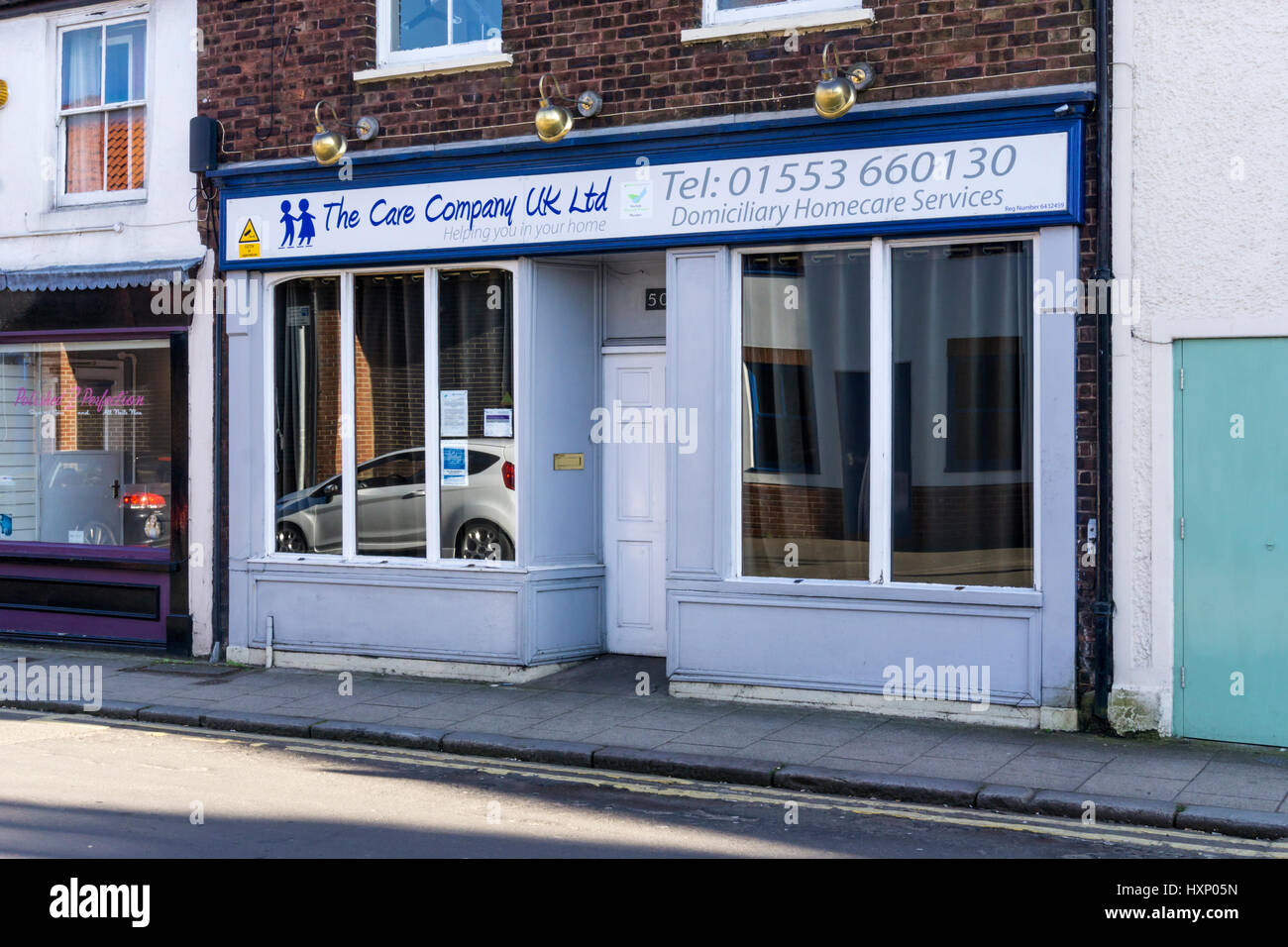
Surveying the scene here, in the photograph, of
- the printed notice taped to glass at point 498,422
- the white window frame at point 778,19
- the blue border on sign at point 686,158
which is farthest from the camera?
the printed notice taped to glass at point 498,422

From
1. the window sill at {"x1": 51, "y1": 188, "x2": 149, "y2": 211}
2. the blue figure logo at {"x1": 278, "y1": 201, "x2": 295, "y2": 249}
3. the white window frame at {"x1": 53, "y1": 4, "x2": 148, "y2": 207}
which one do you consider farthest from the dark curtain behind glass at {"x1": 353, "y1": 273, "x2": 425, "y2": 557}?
the white window frame at {"x1": 53, "y1": 4, "x2": 148, "y2": 207}

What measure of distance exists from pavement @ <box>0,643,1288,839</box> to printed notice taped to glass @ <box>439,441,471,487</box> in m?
1.62

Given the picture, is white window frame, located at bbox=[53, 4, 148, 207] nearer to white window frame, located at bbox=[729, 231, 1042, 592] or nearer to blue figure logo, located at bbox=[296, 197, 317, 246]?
blue figure logo, located at bbox=[296, 197, 317, 246]

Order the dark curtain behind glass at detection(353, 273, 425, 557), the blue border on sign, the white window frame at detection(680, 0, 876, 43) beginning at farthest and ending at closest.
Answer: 1. the dark curtain behind glass at detection(353, 273, 425, 557)
2. the white window frame at detection(680, 0, 876, 43)
3. the blue border on sign

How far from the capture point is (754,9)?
1006cm

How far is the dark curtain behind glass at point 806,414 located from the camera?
384 inches

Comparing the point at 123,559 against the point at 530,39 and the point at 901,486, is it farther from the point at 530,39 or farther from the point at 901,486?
the point at 901,486

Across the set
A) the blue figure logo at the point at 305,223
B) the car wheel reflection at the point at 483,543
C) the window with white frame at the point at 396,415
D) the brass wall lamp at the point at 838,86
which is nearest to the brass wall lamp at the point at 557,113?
the window with white frame at the point at 396,415

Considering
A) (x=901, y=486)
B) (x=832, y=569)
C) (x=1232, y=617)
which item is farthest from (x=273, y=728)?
(x=1232, y=617)

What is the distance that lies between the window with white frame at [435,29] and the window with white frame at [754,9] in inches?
71.7

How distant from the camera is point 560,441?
11094mm

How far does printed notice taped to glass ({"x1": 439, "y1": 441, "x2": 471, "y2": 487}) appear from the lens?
11.2 metres

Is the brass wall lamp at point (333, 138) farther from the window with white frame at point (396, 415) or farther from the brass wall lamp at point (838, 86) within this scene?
the brass wall lamp at point (838, 86)
